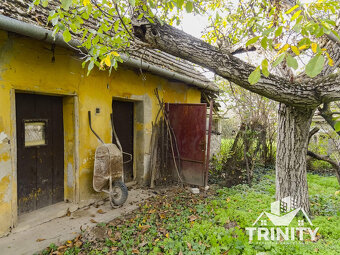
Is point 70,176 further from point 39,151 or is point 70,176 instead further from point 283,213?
point 283,213

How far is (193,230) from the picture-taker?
3.18 metres

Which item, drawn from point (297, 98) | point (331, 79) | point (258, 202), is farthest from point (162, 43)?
point (258, 202)

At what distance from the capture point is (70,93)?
3775 mm

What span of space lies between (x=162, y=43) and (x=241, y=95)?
5.67 m

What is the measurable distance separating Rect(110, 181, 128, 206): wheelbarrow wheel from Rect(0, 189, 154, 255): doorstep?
14cm

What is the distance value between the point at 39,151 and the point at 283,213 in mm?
4403

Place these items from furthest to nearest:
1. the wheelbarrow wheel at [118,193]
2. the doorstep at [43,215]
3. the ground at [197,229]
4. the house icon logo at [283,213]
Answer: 1. the wheelbarrow wheel at [118,193]
2. the house icon logo at [283,213]
3. the doorstep at [43,215]
4. the ground at [197,229]

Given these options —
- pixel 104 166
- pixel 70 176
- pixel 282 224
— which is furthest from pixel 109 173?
pixel 282 224

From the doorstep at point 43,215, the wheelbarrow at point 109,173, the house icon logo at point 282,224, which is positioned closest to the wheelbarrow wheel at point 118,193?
the wheelbarrow at point 109,173

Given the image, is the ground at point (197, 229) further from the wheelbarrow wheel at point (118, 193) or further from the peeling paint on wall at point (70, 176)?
the peeling paint on wall at point (70, 176)

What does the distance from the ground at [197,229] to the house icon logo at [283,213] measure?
0.15m

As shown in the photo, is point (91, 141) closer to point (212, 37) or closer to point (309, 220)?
point (212, 37)

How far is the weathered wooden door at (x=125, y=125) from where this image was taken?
16.8ft

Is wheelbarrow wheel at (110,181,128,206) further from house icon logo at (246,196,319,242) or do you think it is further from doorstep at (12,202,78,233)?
house icon logo at (246,196,319,242)
